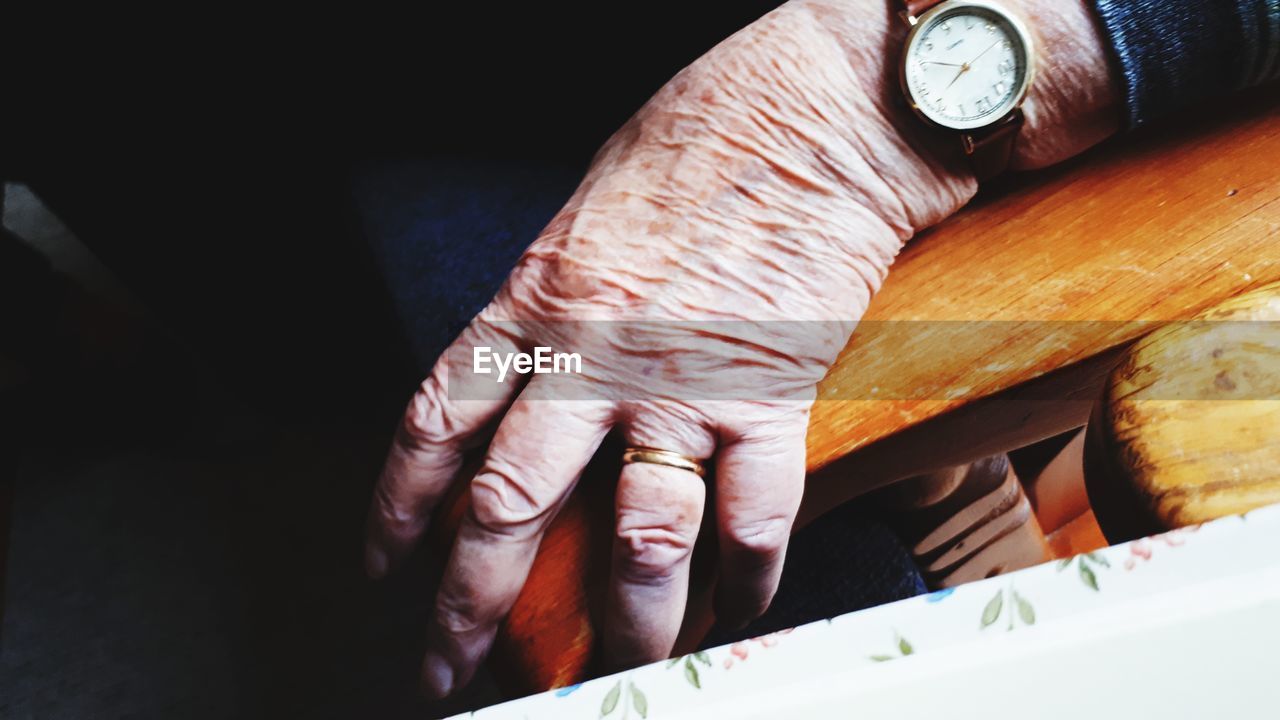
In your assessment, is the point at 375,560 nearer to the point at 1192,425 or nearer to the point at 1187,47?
the point at 1192,425

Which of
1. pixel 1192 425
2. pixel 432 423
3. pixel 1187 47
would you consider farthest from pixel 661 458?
pixel 1187 47

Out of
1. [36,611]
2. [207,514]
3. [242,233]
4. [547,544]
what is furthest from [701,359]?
[36,611]

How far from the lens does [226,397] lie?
5.43 ft

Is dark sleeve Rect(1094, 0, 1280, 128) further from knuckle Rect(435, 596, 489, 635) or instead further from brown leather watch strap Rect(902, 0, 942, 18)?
knuckle Rect(435, 596, 489, 635)

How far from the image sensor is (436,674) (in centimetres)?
52

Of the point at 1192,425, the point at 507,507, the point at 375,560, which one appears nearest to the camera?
the point at 1192,425

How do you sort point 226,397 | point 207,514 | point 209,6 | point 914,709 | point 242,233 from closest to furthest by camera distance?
point 914,709 < point 209,6 < point 242,233 < point 207,514 < point 226,397

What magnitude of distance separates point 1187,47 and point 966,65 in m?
0.12

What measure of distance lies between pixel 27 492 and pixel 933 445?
1730mm

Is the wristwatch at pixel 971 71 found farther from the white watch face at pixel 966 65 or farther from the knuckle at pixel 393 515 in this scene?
the knuckle at pixel 393 515

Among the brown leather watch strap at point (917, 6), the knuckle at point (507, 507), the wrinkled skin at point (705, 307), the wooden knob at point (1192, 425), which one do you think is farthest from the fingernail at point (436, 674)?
the brown leather watch strap at point (917, 6)

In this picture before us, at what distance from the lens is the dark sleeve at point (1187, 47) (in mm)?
467

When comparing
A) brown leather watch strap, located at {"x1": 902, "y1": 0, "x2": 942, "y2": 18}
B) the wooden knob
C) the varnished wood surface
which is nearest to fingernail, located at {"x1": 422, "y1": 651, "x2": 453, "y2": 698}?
the varnished wood surface

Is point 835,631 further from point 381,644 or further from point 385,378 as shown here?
point 385,378
